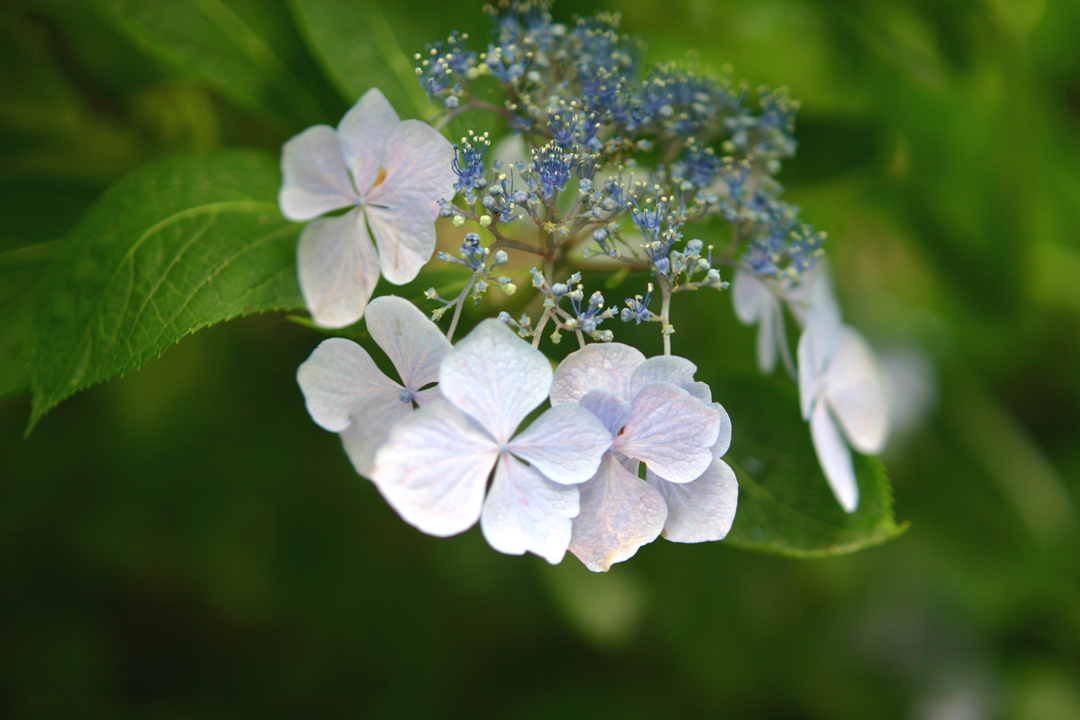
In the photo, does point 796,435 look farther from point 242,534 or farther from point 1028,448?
point 1028,448

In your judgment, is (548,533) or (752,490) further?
(752,490)

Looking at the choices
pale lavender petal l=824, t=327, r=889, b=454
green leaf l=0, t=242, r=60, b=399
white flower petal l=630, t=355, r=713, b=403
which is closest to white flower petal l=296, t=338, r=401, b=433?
white flower petal l=630, t=355, r=713, b=403

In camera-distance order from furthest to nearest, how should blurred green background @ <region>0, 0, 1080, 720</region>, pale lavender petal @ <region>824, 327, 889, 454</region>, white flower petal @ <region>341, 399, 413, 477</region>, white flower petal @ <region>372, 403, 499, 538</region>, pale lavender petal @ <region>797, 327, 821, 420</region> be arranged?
blurred green background @ <region>0, 0, 1080, 720</region> < pale lavender petal @ <region>824, 327, 889, 454</region> < pale lavender petal @ <region>797, 327, 821, 420</region> < white flower petal @ <region>341, 399, 413, 477</region> < white flower petal @ <region>372, 403, 499, 538</region>

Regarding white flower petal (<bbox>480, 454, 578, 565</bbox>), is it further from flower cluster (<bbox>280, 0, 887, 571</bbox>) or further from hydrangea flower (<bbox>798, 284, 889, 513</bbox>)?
hydrangea flower (<bbox>798, 284, 889, 513</bbox>)

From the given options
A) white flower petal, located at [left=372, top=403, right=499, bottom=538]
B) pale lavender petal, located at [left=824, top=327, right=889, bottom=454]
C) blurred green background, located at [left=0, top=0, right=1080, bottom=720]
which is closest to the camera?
white flower petal, located at [left=372, top=403, right=499, bottom=538]

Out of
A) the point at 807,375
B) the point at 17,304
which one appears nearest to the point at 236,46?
the point at 17,304

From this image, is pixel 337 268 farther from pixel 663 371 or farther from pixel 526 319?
pixel 663 371

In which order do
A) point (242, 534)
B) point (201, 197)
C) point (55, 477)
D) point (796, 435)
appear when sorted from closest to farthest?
point (201, 197), point (796, 435), point (55, 477), point (242, 534)

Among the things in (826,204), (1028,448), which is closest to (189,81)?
(826,204)
